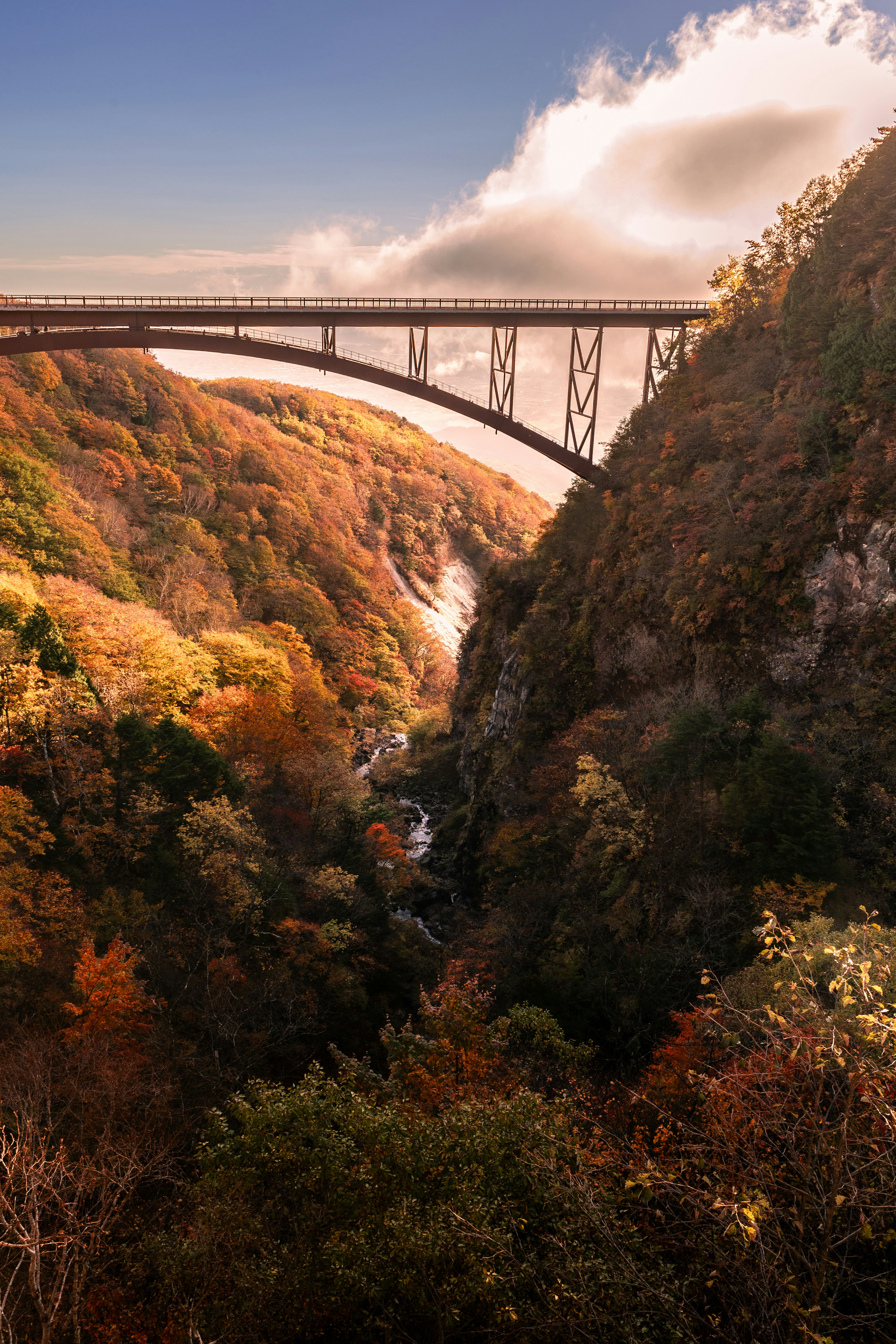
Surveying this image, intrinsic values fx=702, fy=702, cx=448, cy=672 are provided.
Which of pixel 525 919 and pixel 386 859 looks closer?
pixel 525 919

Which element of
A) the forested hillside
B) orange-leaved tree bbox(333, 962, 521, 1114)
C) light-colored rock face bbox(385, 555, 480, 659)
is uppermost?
the forested hillside

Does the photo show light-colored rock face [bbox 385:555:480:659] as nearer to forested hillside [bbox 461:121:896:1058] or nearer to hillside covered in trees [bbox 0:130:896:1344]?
hillside covered in trees [bbox 0:130:896:1344]

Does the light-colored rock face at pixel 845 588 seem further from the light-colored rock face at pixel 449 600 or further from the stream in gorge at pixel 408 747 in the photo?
the light-colored rock face at pixel 449 600

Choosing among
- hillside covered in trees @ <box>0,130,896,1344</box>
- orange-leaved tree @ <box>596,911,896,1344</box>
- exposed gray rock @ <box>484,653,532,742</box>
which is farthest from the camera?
exposed gray rock @ <box>484,653,532,742</box>

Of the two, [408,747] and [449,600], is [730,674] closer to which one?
[408,747]

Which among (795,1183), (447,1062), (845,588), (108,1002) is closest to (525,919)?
(447,1062)

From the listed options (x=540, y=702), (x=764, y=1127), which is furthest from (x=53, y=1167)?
(x=540, y=702)

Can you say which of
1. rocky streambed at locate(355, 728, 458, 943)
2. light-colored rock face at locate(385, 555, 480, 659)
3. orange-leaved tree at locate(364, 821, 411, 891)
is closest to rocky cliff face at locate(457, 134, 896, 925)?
rocky streambed at locate(355, 728, 458, 943)
